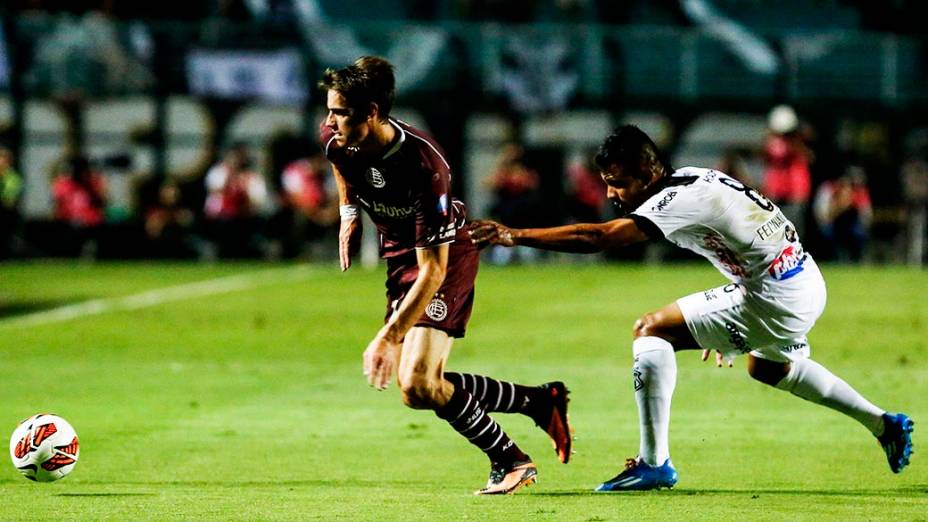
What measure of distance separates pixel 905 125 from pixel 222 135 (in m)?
13.0

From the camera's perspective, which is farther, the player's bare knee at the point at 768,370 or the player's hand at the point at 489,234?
the player's bare knee at the point at 768,370

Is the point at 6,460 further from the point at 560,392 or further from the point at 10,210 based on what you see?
the point at 10,210

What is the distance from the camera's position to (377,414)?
1174 centimetres

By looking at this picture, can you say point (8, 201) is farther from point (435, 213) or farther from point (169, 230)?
point (435, 213)

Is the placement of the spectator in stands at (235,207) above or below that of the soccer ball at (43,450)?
below

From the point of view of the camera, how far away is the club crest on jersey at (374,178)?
8.12 metres

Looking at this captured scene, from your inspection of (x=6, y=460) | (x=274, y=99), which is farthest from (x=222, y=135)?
(x=6, y=460)

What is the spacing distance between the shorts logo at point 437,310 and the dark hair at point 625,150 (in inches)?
42.7

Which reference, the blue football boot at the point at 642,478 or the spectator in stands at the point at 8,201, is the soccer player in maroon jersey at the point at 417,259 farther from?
the spectator in stands at the point at 8,201

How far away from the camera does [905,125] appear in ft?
101

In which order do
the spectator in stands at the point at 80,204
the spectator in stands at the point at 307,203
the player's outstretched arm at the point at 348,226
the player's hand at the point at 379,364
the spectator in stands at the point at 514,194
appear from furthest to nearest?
the spectator in stands at the point at 307,203 < the spectator in stands at the point at 80,204 < the spectator in stands at the point at 514,194 < the player's outstretched arm at the point at 348,226 < the player's hand at the point at 379,364

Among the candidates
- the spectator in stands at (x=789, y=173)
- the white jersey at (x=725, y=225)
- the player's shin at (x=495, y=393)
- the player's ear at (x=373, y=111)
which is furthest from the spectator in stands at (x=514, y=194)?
the player's ear at (x=373, y=111)

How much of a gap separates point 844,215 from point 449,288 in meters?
20.9

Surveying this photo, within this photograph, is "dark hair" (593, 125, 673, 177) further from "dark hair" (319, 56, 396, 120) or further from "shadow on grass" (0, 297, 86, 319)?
"shadow on grass" (0, 297, 86, 319)
